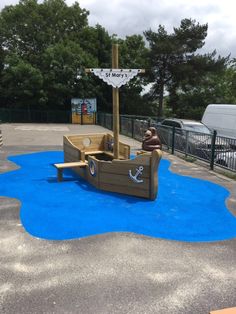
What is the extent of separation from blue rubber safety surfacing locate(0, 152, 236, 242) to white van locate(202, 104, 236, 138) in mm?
8495

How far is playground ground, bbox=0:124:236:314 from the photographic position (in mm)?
4062

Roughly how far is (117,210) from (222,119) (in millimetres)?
Answer: 13296

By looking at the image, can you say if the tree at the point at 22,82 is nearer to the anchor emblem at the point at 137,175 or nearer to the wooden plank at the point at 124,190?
the wooden plank at the point at 124,190

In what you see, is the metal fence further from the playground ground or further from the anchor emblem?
the playground ground

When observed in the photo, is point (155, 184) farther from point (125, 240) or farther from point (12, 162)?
point (12, 162)

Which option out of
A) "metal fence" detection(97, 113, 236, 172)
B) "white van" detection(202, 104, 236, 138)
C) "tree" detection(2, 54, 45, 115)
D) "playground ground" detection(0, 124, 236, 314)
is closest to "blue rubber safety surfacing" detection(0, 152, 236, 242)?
"playground ground" detection(0, 124, 236, 314)

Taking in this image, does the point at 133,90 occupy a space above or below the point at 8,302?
above

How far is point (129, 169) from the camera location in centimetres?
834

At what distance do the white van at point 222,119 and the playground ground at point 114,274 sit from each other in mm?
13106

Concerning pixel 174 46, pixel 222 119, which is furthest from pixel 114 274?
pixel 174 46

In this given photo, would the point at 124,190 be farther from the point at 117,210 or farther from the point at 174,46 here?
the point at 174,46

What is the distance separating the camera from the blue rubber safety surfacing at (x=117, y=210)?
6.38 metres

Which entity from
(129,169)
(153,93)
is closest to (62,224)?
(129,169)

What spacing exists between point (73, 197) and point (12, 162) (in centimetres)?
561
